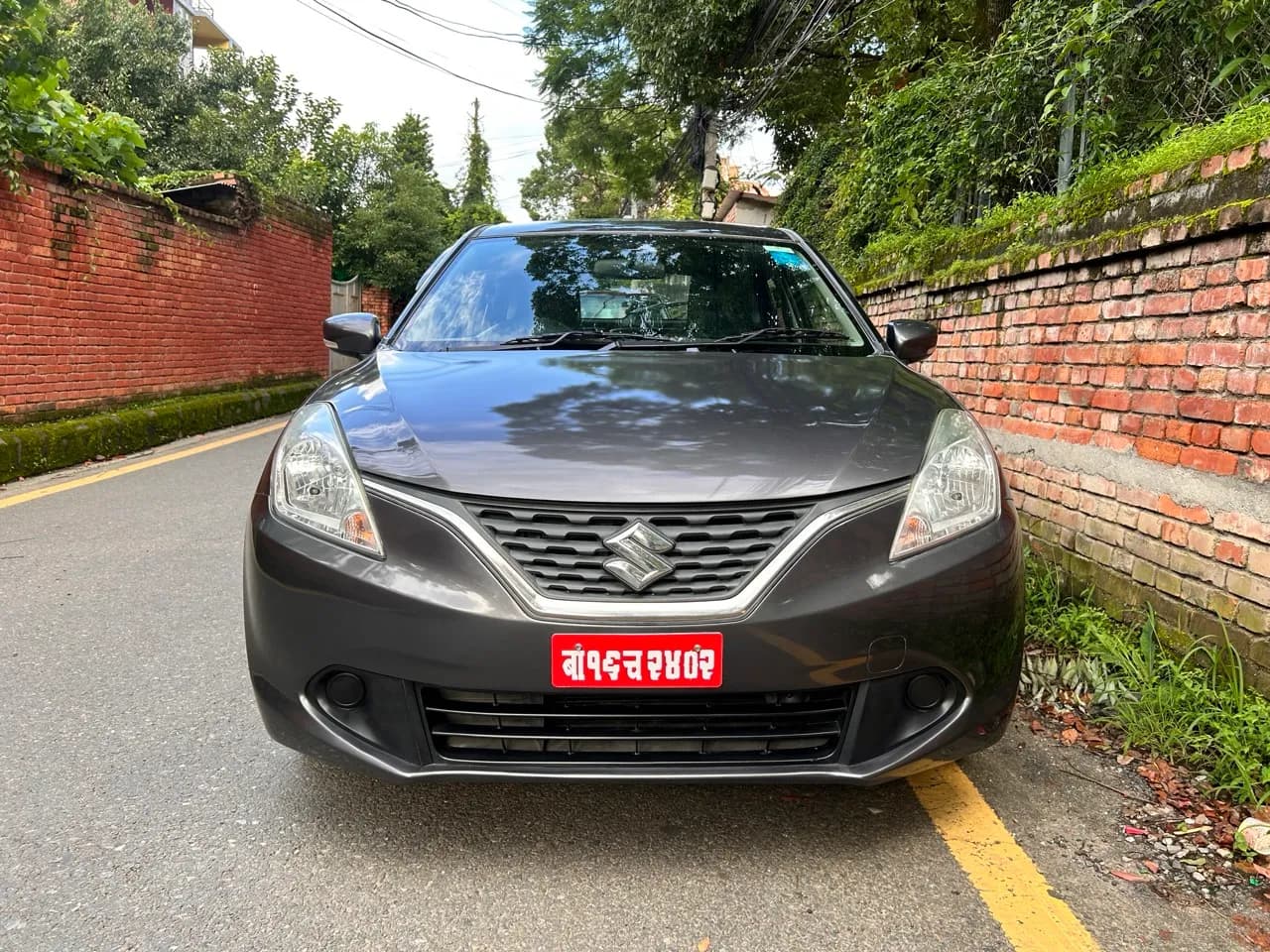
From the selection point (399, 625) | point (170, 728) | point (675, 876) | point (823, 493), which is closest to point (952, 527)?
point (823, 493)

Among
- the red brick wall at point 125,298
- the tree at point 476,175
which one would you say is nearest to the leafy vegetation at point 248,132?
the red brick wall at point 125,298

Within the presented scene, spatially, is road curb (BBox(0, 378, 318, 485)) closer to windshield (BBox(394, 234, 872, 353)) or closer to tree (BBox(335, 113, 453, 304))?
windshield (BBox(394, 234, 872, 353))

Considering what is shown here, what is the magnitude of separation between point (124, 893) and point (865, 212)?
663cm

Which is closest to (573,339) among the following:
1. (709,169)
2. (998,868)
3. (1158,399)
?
(998,868)

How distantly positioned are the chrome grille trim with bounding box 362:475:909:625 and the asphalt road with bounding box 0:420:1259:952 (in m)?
0.61

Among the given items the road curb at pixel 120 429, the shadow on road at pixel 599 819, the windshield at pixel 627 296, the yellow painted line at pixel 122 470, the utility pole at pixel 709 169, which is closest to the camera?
the shadow on road at pixel 599 819

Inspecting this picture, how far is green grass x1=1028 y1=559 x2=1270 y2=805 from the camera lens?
2336 millimetres

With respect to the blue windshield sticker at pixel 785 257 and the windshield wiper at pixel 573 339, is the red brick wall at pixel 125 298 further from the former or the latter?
the blue windshield sticker at pixel 785 257

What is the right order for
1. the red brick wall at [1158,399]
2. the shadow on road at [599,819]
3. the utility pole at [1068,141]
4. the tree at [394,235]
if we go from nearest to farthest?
1. the shadow on road at [599,819]
2. the red brick wall at [1158,399]
3. the utility pole at [1068,141]
4. the tree at [394,235]

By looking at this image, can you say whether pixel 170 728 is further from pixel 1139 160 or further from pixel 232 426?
pixel 232 426

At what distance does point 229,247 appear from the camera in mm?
11055

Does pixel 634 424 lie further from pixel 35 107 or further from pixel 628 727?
pixel 35 107

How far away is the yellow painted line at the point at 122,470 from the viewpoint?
5951mm

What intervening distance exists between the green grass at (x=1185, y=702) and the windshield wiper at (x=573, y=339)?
1.69 meters
